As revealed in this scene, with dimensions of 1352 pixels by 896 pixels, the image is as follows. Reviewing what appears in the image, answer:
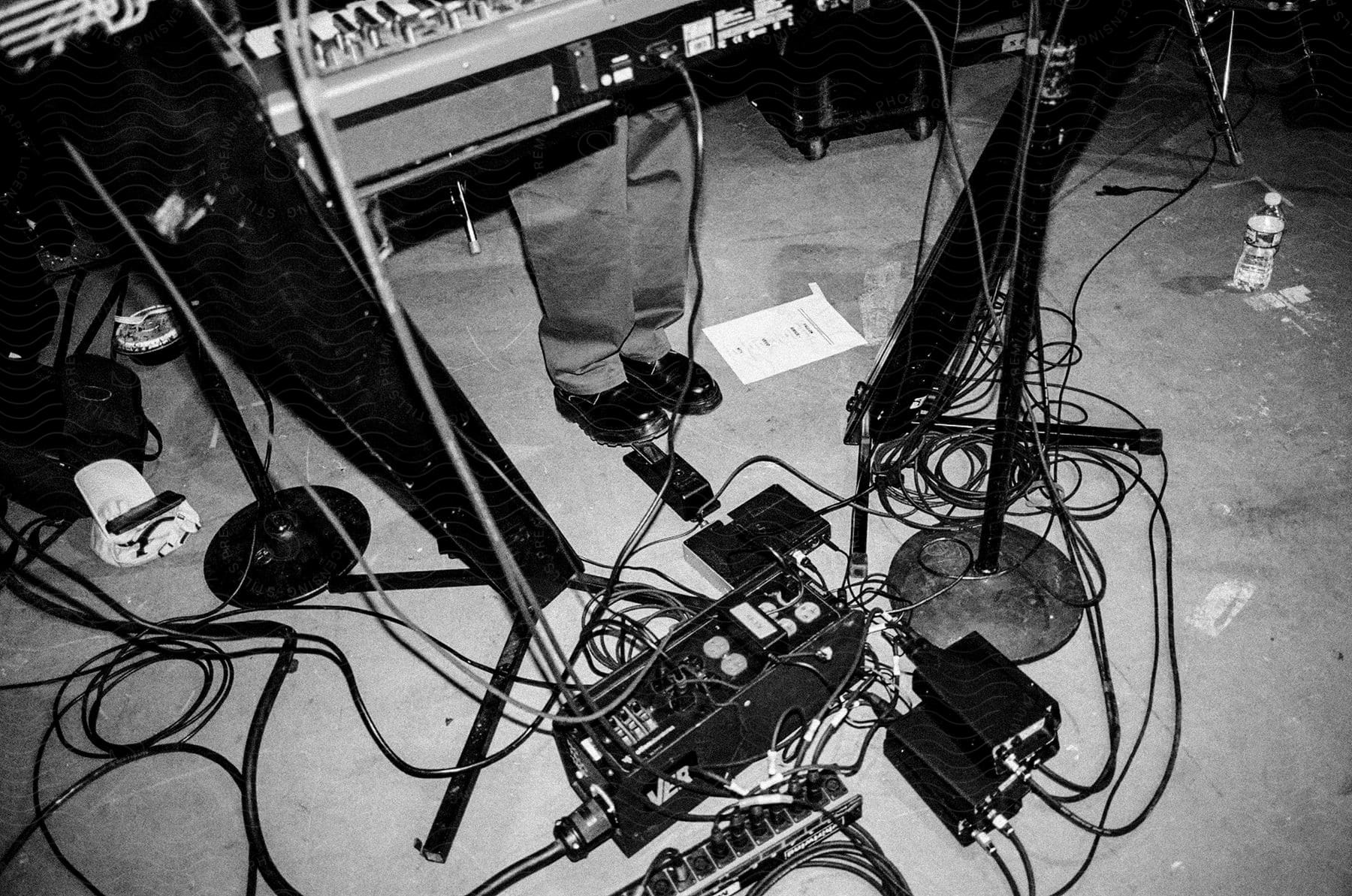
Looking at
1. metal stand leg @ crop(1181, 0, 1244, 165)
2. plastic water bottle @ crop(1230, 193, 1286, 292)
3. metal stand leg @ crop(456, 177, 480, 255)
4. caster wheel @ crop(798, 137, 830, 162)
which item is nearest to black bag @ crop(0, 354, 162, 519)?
metal stand leg @ crop(456, 177, 480, 255)

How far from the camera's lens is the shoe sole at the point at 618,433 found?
1.83 meters

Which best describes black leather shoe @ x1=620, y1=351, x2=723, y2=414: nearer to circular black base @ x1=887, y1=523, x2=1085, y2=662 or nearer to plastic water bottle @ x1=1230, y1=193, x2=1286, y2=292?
circular black base @ x1=887, y1=523, x2=1085, y2=662

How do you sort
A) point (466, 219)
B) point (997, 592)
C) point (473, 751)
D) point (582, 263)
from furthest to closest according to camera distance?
point (466, 219), point (582, 263), point (997, 592), point (473, 751)

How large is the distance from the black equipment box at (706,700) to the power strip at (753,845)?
0.08 meters

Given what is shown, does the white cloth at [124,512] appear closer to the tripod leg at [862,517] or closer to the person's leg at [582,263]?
the person's leg at [582,263]

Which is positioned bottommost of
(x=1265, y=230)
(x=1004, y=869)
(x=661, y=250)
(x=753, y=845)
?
(x=1004, y=869)

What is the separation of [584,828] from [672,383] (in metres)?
0.91

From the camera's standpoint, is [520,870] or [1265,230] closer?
[520,870]

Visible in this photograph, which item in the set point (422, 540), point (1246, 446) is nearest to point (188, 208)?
point (422, 540)

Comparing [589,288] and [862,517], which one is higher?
[589,288]

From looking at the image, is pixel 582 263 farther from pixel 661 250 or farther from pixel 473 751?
pixel 473 751

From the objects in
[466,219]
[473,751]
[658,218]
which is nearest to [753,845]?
[473,751]

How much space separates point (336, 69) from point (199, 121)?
1.18 feet

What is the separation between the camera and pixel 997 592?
1521 mm
